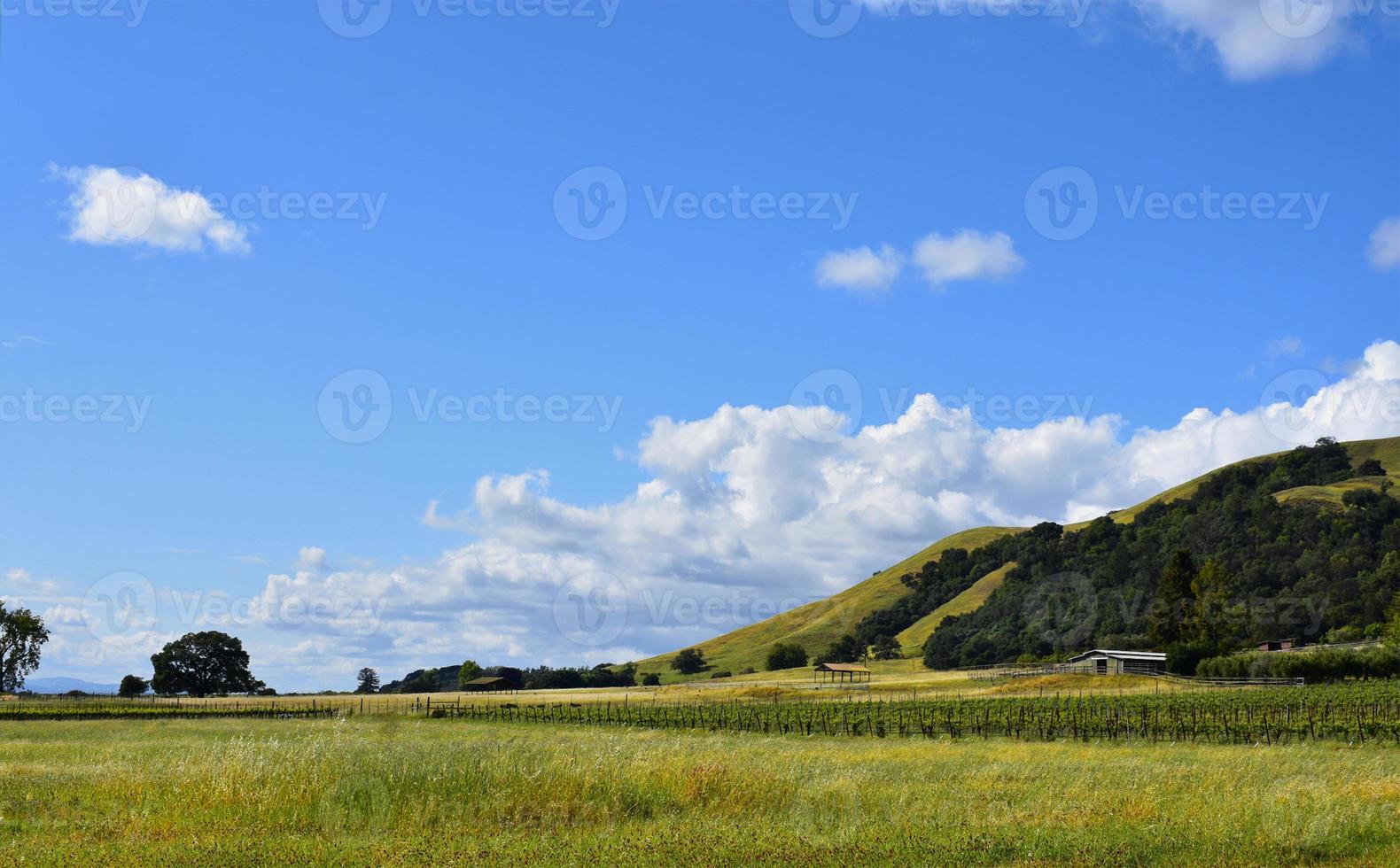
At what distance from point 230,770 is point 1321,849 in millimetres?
17845

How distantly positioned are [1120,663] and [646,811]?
125 meters

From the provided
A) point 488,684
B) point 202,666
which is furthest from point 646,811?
point 488,684

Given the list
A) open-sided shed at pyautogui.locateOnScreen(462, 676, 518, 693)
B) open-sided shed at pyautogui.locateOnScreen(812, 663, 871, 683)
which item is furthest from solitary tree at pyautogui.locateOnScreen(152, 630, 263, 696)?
open-sided shed at pyautogui.locateOnScreen(812, 663, 871, 683)

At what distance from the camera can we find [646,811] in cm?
1931

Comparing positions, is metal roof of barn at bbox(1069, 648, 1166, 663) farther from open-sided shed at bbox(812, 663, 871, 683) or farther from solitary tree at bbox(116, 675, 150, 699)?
solitary tree at bbox(116, 675, 150, 699)

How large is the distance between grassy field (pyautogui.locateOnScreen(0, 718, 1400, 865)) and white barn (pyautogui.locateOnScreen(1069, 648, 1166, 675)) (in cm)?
10865

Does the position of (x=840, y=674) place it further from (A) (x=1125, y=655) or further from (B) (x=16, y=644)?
(B) (x=16, y=644)

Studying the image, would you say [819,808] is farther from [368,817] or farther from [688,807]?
[368,817]

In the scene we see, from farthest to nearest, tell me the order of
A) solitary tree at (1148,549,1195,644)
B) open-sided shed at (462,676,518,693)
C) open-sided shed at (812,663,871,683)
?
open-sided shed at (462,676,518,693), open-sided shed at (812,663,871,683), solitary tree at (1148,549,1195,644)

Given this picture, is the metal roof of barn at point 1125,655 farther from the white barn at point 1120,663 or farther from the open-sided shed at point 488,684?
the open-sided shed at point 488,684

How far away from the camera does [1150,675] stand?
393 ft

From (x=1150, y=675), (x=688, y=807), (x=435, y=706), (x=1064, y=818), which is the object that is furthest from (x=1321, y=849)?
(x=1150, y=675)

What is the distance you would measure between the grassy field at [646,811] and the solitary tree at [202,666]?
140 m

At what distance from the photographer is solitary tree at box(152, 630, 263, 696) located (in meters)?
153
